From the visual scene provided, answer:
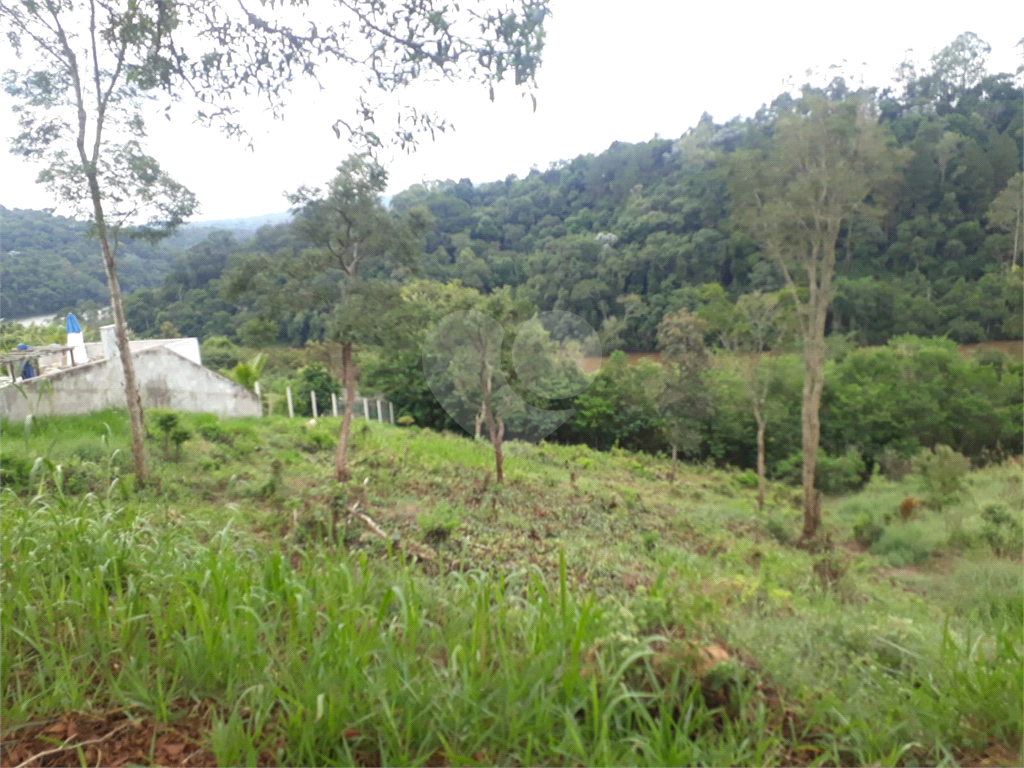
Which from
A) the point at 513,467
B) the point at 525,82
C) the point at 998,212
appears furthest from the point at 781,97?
the point at 525,82

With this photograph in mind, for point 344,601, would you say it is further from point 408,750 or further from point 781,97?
A: point 781,97

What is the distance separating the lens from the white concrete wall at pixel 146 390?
6.51 meters

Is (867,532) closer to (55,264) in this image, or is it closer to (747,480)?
(747,480)

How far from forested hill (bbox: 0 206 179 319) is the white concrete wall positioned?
76cm

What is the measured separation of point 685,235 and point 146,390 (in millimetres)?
7453

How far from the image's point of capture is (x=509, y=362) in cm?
800

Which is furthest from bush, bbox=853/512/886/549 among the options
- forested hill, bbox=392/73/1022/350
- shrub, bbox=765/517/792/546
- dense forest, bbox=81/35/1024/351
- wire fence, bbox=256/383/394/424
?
wire fence, bbox=256/383/394/424

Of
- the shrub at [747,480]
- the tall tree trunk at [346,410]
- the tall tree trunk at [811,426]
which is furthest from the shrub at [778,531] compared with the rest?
the tall tree trunk at [346,410]

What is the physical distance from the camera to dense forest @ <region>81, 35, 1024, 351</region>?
702 centimetres

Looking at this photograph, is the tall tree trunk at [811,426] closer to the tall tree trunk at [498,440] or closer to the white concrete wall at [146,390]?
the tall tree trunk at [498,440]

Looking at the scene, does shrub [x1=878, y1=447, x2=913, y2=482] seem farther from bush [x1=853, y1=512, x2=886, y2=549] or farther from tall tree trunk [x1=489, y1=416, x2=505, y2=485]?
tall tree trunk [x1=489, y1=416, x2=505, y2=485]

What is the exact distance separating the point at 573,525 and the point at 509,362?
2289mm

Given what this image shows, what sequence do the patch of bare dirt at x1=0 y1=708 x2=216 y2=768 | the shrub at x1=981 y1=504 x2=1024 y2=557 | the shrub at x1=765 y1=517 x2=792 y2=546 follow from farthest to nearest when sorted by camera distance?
the shrub at x1=765 y1=517 x2=792 y2=546
the shrub at x1=981 y1=504 x2=1024 y2=557
the patch of bare dirt at x1=0 y1=708 x2=216 y2=768

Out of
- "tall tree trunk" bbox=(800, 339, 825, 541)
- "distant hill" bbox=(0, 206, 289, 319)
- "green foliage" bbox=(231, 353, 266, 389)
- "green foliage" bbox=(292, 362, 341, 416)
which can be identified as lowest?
"tall tree trunk" bbox=(800, 339, 825, 541)
